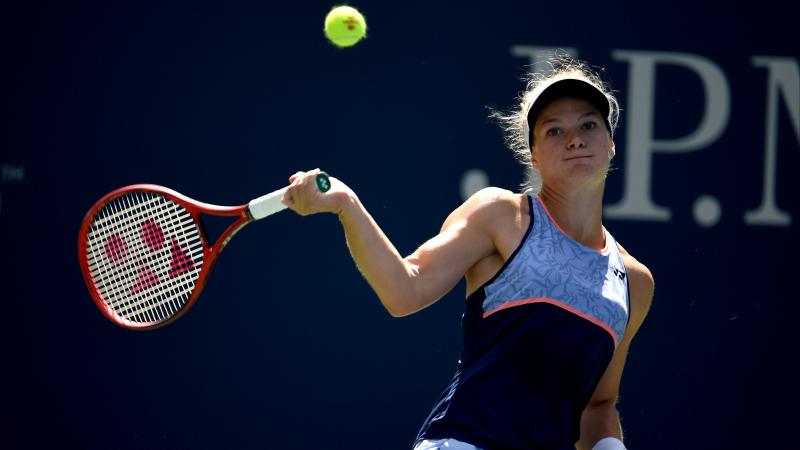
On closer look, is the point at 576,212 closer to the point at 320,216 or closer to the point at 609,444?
the point at 609,444

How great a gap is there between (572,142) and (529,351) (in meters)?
0.50

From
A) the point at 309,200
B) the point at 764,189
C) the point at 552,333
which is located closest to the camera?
the point at 309,200

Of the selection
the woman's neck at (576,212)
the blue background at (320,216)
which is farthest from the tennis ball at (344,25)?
the blue background at (320,216)

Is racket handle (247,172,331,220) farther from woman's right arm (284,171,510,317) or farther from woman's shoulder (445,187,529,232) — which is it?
woman's shoulder (445,187,529,232)

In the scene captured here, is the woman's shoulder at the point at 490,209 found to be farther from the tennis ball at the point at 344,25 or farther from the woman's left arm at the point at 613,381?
the tennis ball at the point at 344,25

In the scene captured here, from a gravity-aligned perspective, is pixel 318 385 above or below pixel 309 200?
below

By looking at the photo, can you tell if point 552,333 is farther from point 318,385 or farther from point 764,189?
point 764,189

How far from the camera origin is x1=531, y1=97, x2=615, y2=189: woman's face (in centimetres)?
252

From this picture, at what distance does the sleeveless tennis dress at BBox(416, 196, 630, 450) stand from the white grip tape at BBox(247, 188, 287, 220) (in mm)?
458

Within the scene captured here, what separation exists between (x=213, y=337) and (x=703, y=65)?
2.16m

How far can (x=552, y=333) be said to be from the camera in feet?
7.65

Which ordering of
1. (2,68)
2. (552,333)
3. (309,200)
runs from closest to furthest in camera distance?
(309,200), (552,333), (2,68)

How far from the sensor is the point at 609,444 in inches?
103

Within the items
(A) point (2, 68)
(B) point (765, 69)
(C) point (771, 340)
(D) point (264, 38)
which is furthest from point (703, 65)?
(A) point (2, 68)
